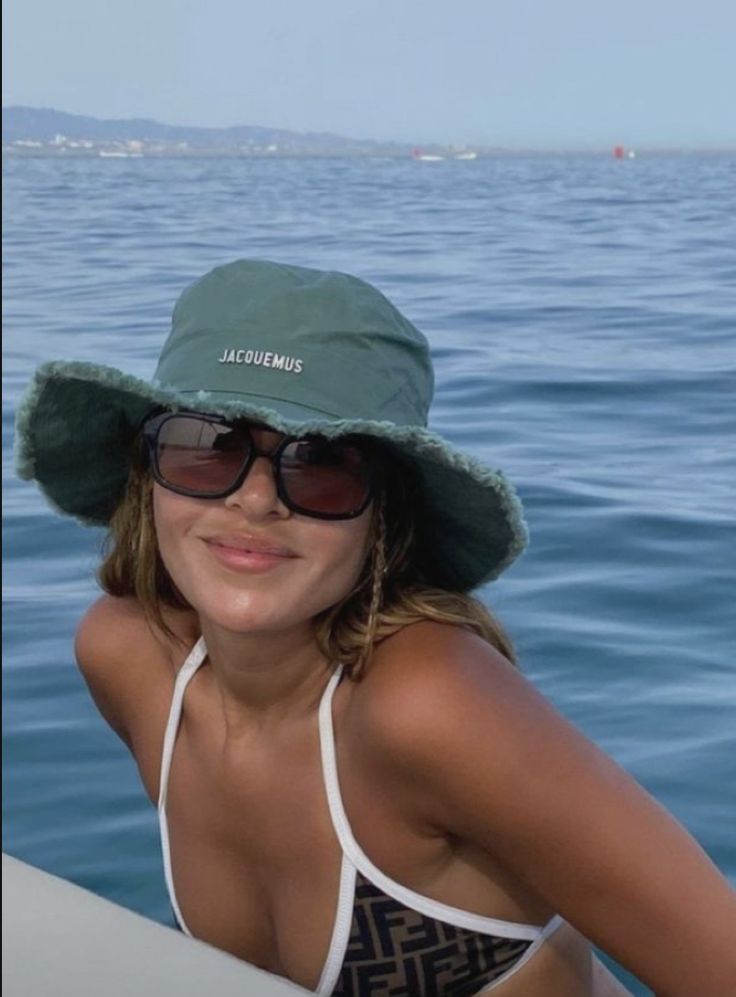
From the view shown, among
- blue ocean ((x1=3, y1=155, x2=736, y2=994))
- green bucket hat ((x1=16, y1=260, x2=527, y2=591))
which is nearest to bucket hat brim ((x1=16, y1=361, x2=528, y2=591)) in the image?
green bucket hat ((x1=16, y1=260, x2=527, y2=591))

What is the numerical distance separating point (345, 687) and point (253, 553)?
0.21 m

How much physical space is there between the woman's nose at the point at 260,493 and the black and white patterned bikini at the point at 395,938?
24 cm

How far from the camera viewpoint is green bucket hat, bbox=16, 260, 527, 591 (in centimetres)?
190

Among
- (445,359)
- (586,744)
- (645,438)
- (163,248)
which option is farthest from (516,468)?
(163,248)

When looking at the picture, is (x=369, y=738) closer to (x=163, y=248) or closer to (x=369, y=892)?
(x=369, y=892)

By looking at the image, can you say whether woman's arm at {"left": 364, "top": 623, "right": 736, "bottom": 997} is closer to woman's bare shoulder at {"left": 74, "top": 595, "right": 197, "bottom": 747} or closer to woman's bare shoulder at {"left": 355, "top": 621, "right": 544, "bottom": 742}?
woman's bare shoulder at {"left": 355, "top": 621, "right": 544, "bottom": 742}

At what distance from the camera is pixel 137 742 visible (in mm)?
2354

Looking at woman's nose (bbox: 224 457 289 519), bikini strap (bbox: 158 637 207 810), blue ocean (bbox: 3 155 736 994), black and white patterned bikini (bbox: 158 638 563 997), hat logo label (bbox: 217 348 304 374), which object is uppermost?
hat logo label (bbox: 217 348 304 374)

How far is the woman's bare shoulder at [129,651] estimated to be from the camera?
7.48ft

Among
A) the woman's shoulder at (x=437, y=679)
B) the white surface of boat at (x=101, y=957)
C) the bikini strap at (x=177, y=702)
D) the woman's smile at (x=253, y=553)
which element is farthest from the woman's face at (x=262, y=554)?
the white surface of boat at (x=101, y=957)

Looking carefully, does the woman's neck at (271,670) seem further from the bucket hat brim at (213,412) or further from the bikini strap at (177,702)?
the bucket hat brim at (213,412)

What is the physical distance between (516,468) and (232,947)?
146 inches

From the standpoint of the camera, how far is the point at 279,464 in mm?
1920

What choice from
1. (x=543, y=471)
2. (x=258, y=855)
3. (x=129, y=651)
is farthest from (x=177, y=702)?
(x=543, y=471)
